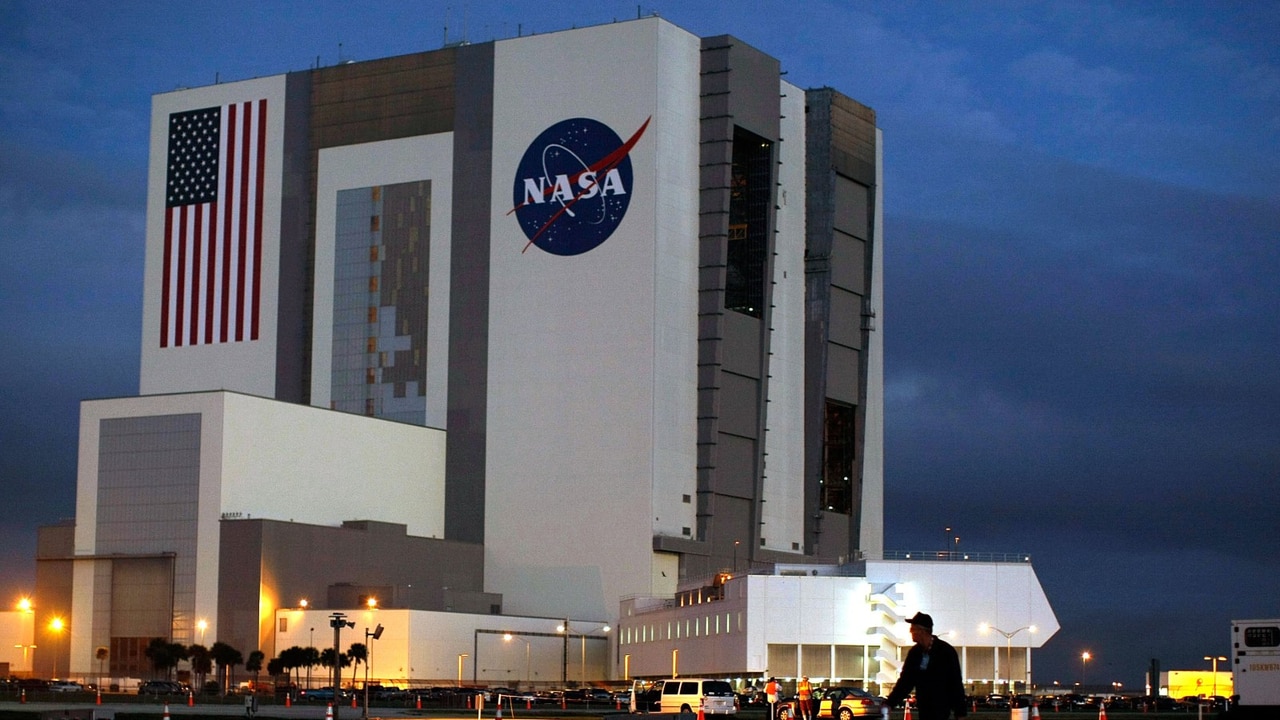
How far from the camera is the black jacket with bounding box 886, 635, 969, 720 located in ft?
69.3

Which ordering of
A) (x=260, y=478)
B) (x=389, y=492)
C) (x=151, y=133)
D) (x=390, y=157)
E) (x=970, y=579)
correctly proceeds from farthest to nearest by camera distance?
(x=151, y=133) < (x=390, y=157) < (x=389, y=492) < (x=260, y=478) < (x=970, y=579)

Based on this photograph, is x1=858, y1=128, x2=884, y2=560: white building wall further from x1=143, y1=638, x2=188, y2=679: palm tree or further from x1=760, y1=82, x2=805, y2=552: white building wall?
x1=143, y1=638, x2=188, y2=679: palm tree

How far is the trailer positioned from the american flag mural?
3695 inches

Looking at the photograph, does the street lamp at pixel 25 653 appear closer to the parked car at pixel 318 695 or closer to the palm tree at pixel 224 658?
the palm tree at pixel 224 658

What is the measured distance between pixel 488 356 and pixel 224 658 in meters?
29.6

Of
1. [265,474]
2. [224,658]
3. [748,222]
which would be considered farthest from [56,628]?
[748,222]

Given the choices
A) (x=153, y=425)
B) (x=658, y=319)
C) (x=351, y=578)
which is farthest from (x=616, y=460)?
(x=153, y=425)

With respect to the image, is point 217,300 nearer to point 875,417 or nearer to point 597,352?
point 597,352

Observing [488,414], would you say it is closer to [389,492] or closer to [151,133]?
[389,492]

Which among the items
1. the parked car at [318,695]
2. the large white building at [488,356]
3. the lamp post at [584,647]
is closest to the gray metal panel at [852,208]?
the large white building at [488,356]

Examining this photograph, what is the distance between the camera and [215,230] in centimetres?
13838

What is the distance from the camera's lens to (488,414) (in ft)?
412

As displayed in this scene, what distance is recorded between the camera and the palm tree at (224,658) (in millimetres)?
107688

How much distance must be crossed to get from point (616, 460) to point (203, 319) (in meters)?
38.2
